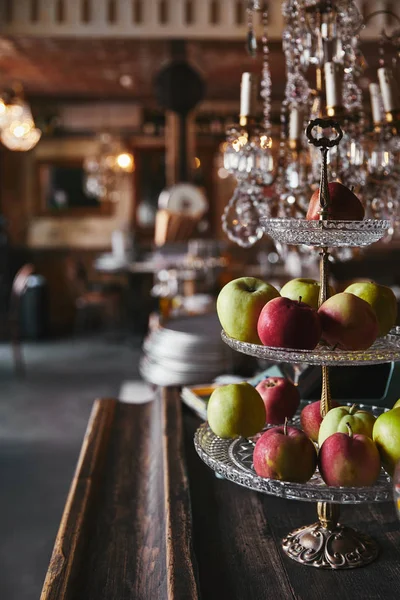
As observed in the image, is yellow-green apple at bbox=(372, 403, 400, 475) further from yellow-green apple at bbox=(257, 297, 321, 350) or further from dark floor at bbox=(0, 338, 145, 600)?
dark floor at bbox=(0, 338, 145, 600)

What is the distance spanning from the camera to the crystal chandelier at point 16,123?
217 inches

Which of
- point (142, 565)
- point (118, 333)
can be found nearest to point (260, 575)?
point (142, 565)

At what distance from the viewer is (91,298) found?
8.29 metres

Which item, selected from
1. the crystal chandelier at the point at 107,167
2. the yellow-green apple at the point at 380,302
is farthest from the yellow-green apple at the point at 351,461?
the crystal chandelier at the point at 107,167

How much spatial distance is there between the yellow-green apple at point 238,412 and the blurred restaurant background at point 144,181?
542 millimetres

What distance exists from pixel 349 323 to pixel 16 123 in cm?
562

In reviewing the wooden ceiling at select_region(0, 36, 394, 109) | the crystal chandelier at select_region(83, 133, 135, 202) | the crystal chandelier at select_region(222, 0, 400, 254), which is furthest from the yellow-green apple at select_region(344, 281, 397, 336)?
the crystal chandelier at select_region(83, 133, 135, 202)

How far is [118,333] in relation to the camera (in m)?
8.72

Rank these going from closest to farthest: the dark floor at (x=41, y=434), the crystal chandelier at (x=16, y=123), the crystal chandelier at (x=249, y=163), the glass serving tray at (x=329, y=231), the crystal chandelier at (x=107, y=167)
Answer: the glass serving tray at (x=329, y=231) → the crystal chandelier at (x=249, y=163) → the dark floor at (x=41, y=434) → the crystal chandelier at (x=16, y=123) → the crystal chandelier at (x=107, y=167)

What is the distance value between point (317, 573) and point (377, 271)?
29.0 ft

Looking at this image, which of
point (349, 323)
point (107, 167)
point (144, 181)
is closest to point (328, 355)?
point (349, 323)

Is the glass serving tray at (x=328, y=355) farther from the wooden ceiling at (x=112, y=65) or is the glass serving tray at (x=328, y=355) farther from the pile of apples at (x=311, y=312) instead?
the wooden ceiling at (x=112, y=65)

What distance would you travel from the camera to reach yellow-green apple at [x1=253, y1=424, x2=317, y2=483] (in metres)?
0.97

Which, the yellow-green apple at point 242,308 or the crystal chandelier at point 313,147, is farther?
the crystal chandelier at point 313,147
